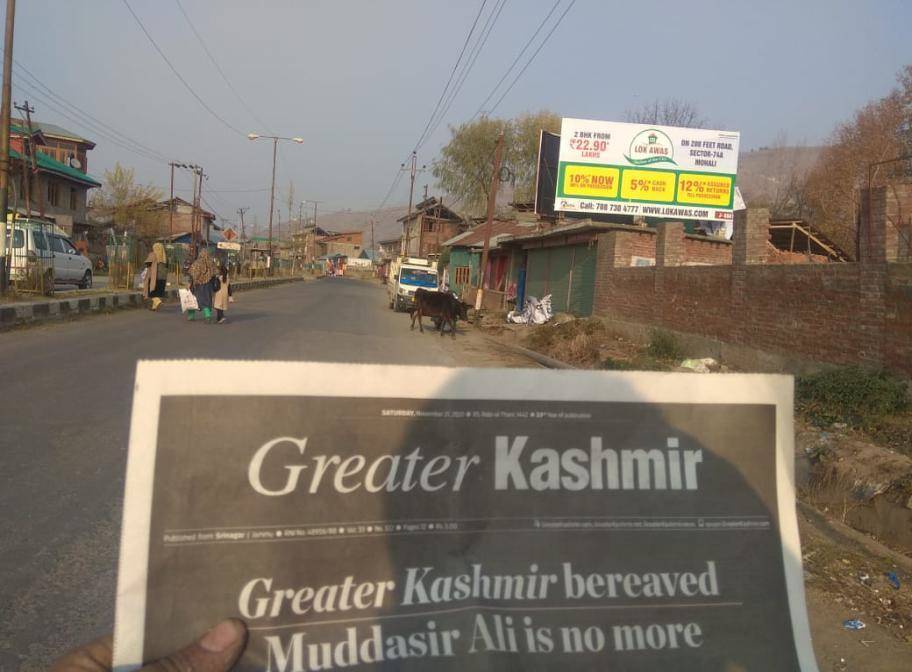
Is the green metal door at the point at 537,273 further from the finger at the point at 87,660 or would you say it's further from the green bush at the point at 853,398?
the finger at the point at 87,660

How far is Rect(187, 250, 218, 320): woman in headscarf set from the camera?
15.9 meters

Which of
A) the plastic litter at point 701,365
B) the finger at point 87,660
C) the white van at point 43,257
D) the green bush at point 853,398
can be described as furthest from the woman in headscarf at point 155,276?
the finger at point 87,660

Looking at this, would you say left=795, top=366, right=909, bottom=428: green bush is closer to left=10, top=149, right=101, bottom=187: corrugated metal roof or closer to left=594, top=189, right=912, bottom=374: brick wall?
left=594, top=189, right=912, bottom=374: brick wall

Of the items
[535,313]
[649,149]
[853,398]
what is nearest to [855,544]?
[853,398]

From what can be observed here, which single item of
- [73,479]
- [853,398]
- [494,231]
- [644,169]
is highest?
[644,169]

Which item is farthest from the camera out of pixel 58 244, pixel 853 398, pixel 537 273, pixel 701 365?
pixel 537 273

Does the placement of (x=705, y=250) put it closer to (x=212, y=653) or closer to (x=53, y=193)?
(x=212, y=653)

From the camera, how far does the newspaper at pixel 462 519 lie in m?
1.55

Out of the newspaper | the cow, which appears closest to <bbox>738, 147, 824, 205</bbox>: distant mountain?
the cow

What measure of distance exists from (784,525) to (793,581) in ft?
0.47

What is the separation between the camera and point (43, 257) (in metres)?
19.5

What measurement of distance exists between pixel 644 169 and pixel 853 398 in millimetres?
16197

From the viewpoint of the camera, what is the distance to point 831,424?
746 cm

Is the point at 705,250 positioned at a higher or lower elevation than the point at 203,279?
higher
